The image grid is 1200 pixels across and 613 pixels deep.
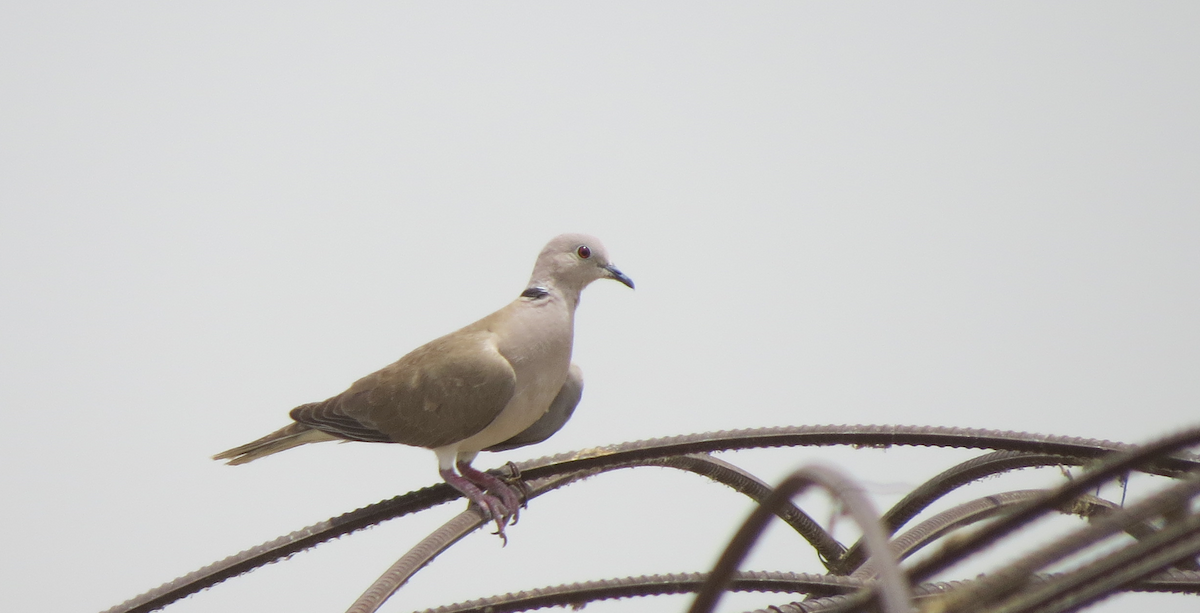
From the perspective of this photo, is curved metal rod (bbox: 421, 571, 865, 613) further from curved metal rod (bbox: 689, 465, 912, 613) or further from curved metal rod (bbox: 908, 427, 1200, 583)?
curved metal rod (bbox: 908, 427, 1200, 583)


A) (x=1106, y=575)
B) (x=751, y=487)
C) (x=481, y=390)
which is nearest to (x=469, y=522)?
(x=481, y=390)

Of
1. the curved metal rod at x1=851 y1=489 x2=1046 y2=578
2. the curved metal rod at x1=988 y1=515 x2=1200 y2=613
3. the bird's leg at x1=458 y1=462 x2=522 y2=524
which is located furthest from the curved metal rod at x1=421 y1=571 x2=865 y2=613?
the curved metal rod at x1=988 y1=515 x2=1200 y2=613

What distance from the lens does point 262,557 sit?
1.75 m

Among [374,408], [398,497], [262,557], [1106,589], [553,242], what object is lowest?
[1106,589]

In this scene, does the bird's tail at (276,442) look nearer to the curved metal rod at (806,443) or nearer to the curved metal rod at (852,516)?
the curved metal rod at (806,443)

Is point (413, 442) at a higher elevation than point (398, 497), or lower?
higher

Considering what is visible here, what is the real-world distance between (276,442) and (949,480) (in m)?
1.83

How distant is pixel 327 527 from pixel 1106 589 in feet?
4.87

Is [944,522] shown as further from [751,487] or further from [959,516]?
[751,487]

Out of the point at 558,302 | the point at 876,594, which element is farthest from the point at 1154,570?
the point at 558,302

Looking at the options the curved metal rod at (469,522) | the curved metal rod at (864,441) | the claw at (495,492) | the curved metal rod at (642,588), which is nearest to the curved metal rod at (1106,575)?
the curved metal rod at (469,522)

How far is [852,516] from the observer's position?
769 millimetres

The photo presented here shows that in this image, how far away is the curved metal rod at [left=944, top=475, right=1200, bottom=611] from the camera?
1.91 ft

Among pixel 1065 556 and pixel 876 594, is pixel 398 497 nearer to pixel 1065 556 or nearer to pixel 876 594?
pixel 876 594
